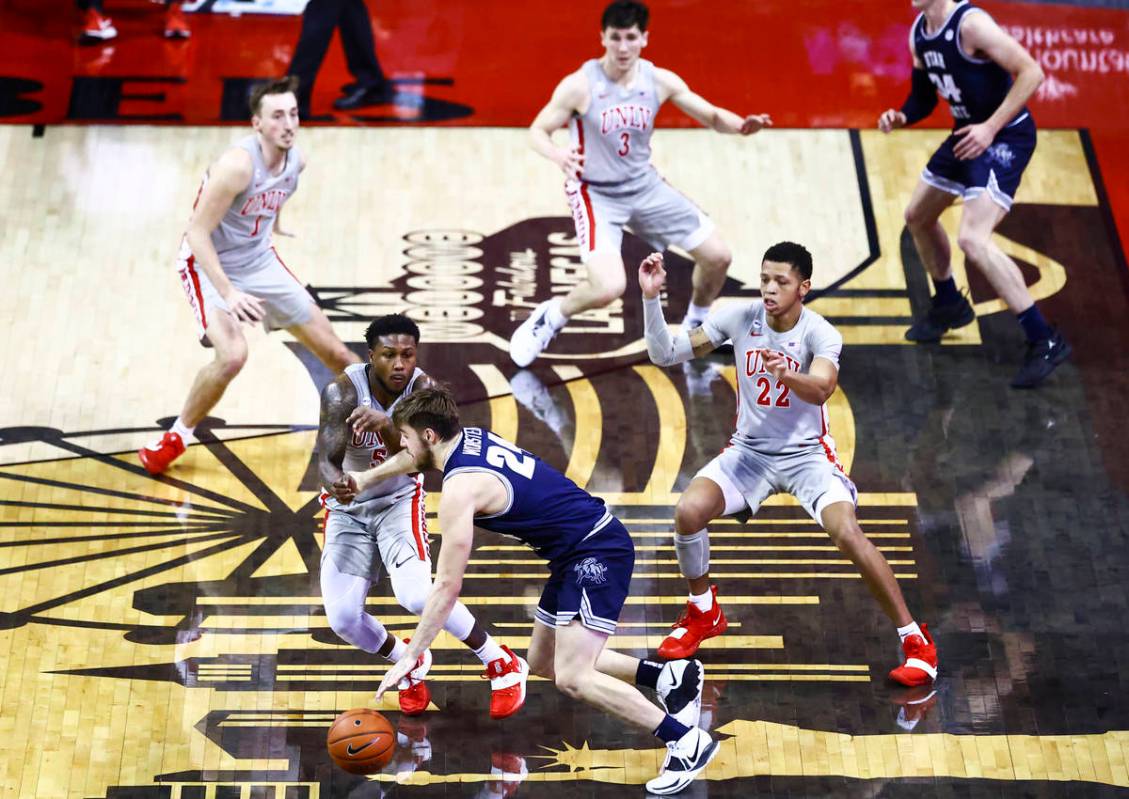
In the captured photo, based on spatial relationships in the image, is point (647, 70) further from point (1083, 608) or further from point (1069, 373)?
point (1083, 608)

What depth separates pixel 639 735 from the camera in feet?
19.8

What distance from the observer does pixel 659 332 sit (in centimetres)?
621

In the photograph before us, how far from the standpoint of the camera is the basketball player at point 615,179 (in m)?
7.96

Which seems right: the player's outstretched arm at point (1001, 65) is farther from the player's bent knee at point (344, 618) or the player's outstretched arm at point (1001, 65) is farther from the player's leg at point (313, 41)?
the player's leg at point (313, 41)

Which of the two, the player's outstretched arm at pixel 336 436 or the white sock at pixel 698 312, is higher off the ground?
the white sock at pixel 698 312

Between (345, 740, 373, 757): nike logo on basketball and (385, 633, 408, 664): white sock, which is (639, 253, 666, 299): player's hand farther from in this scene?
(345, 740, 373, 757): nike logo on basketball

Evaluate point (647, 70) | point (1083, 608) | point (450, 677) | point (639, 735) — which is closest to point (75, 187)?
point (647, 70)

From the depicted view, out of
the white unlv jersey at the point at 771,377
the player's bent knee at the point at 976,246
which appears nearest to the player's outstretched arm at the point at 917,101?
the player's bent knee at the point at 976,246

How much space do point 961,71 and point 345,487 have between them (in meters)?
4.04

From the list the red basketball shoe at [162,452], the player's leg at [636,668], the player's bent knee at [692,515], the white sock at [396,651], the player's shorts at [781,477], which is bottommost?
the player's leg at [636,668]

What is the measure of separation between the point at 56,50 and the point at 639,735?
23.2 feet

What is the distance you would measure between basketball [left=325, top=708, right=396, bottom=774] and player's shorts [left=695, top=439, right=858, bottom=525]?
1.72m

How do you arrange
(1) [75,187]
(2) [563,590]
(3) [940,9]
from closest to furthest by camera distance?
(2) [563,590]
(3) [940,9]
(1) [75,187]

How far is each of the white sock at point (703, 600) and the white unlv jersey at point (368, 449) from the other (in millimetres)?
1273
